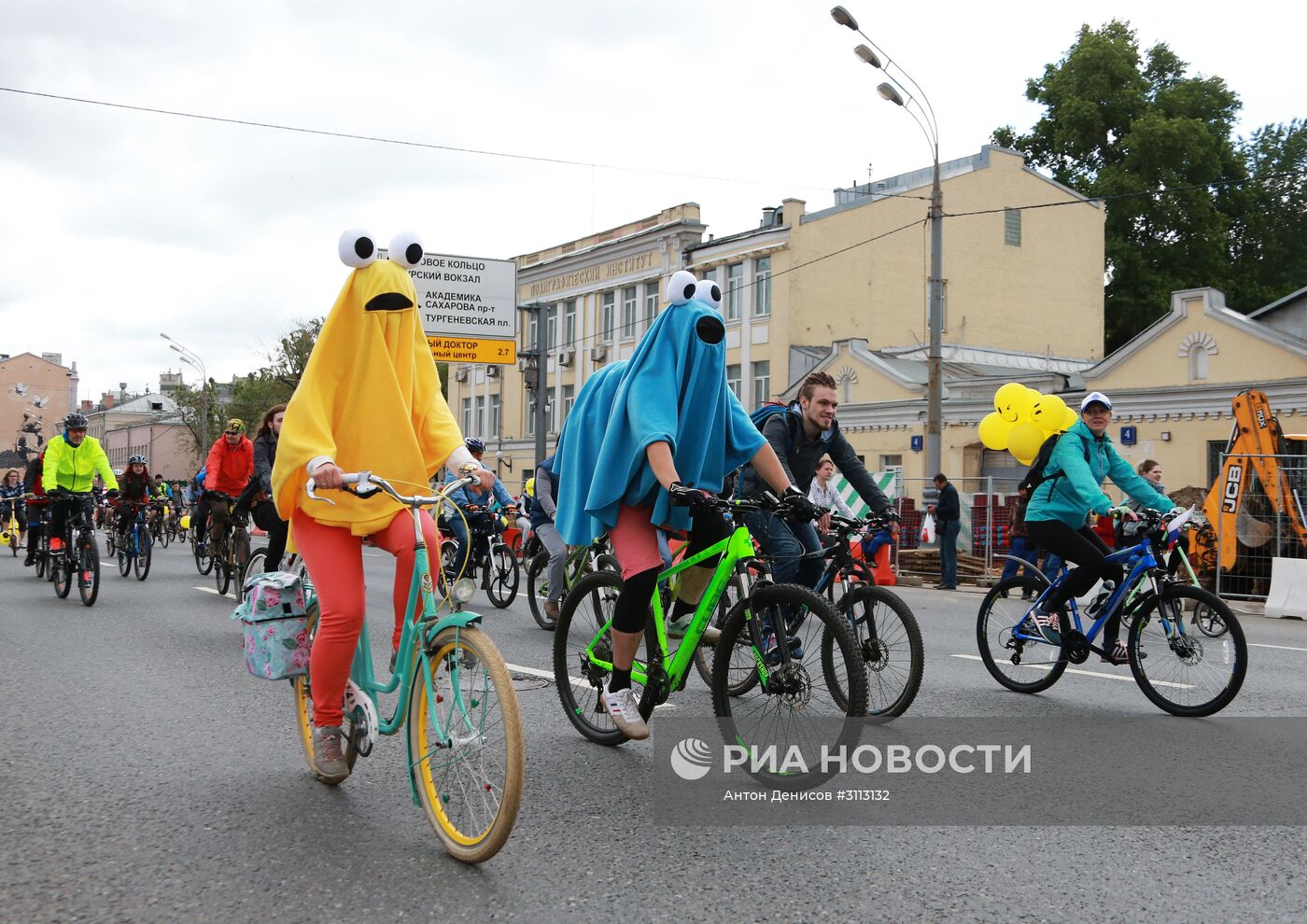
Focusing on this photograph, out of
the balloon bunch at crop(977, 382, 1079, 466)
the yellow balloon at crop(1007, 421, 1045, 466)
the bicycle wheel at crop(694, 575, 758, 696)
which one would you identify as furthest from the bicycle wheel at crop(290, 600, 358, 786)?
the yellow balloon at crop(1007, 421, 1045, 466)

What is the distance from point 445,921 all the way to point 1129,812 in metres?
2.59

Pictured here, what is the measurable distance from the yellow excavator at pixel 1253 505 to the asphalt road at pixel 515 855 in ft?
41.1

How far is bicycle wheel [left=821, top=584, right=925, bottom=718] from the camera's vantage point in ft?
20.6

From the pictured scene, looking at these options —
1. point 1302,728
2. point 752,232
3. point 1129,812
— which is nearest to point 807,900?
point 1129,812

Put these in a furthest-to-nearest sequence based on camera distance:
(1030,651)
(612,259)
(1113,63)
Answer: (612,259)
(1113,63)
(1030,651)

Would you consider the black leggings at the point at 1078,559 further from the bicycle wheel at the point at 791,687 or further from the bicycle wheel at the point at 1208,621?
the bicycle wheel at the point at 791,687

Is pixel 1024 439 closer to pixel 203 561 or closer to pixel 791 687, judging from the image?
pixel 791 687

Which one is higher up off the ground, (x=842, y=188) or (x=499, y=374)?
(x=842, y=188)

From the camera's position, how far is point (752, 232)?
137ft

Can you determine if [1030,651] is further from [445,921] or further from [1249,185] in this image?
[1249,185]

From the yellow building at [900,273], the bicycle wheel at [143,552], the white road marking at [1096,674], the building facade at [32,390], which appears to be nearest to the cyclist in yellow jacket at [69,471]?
the bicycle wheel at [143,552]

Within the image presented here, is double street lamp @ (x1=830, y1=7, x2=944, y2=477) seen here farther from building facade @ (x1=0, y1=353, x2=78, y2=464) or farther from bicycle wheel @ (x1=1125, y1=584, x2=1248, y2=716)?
building facade @ (x1=0, y1=353, x2=78, y2=464)

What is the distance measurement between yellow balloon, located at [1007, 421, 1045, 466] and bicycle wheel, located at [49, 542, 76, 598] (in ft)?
30.2

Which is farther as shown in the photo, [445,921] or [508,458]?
[508,458]
